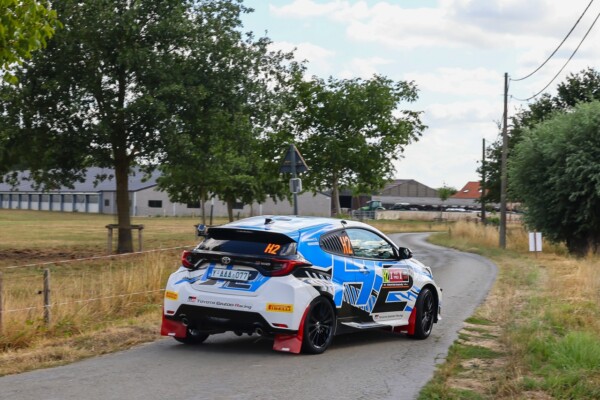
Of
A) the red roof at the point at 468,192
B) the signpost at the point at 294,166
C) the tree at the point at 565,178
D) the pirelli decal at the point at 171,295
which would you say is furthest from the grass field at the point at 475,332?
the red roof at the point at 468,192

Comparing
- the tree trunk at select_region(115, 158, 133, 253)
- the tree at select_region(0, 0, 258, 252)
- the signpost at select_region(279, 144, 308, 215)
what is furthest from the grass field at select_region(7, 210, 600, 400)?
the tree trunk at select_region(115, 158, 133, 253)

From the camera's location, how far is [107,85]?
30266mm

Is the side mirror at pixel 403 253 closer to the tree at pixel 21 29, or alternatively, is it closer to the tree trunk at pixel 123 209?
the tree at pixel 21 29

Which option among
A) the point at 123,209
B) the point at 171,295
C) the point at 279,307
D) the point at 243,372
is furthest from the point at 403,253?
the point at 123,209

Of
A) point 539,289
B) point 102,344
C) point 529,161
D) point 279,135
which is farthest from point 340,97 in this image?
point 102,344

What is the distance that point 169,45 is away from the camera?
3041 centimetres

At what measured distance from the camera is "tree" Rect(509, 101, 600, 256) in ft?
111

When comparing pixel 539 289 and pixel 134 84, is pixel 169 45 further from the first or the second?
pixel 539 289

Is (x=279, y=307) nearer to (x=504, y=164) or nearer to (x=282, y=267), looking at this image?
(x=282, y=267)

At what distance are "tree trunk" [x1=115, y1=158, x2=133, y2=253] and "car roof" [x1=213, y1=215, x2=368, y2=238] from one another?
21.5 metres

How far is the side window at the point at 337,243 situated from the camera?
35.7 ft

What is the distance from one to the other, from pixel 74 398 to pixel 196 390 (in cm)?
109

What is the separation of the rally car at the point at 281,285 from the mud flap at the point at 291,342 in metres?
0.01

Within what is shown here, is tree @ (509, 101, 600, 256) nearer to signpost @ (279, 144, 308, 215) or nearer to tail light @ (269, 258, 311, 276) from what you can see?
signpost @ (279, 144, 308, 215)
